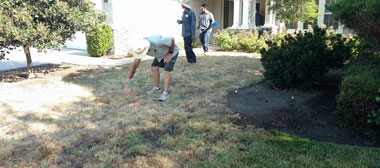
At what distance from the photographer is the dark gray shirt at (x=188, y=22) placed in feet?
27.9

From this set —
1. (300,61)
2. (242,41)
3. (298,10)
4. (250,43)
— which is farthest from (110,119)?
(298,10)

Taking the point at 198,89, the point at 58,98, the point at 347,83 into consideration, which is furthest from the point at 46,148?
the point at 347,83

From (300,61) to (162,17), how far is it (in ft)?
30.3

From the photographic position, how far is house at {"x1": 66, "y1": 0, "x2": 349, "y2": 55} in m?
11.4

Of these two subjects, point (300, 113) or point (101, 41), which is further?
point (101, 41)

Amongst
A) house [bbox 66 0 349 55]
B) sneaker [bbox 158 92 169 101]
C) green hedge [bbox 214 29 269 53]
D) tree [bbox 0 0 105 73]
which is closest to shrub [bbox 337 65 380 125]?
sneaker [bbox 158 92 169 101]

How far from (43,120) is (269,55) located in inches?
157

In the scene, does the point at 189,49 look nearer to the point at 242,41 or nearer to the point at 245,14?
the point at 242,41

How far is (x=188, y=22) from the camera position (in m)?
8.58

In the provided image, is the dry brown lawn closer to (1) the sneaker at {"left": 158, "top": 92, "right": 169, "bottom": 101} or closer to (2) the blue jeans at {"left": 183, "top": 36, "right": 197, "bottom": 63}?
(1) the sneaker at {"left": 158, "top": 92, "right": 169, "bottom": 101}

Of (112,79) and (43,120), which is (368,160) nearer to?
(43,120)

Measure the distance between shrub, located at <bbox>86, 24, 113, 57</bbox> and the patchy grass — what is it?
4.44 meters

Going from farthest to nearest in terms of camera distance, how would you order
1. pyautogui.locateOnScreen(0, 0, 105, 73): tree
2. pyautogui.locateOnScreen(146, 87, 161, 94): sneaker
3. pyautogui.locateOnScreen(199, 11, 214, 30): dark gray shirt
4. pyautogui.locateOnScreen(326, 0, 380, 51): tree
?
pyautogui.locateOnScreen(199, 11, 214, 30): dark gray shirt → pyautogui.locateOnScreen(0, 0, 105, 73): tree → pyautogui.locateOnScreen(146, 87, 161, 94): sneaker → pyautogui.locateOnScreen(326, 0, 380, 51): tree

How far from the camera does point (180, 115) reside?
4.60m
